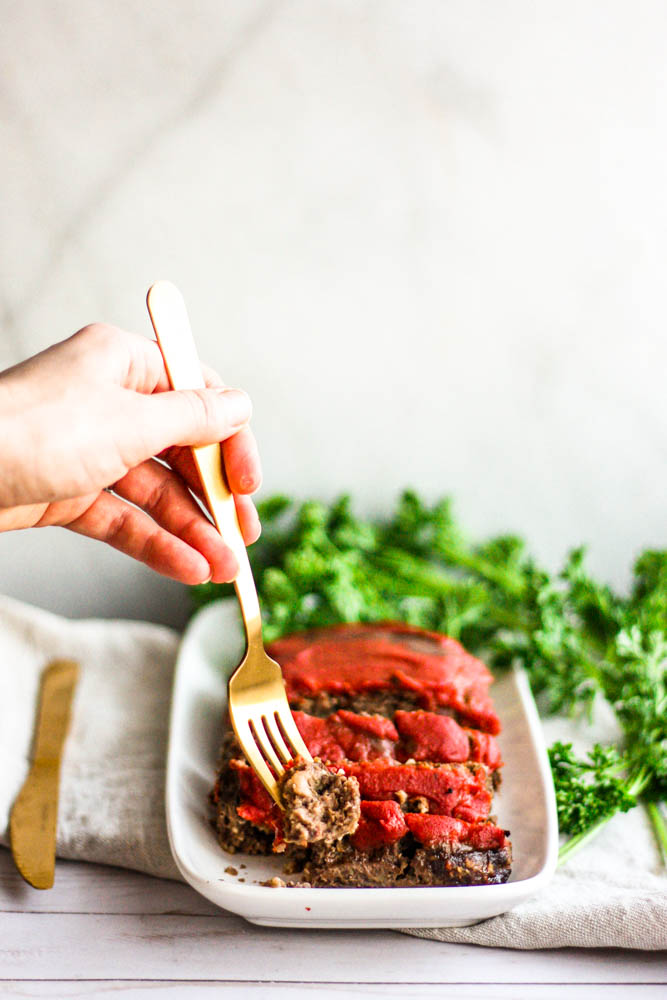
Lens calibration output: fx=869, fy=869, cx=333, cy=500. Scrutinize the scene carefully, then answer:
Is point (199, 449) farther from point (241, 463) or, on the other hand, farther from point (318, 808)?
point (318, 808)

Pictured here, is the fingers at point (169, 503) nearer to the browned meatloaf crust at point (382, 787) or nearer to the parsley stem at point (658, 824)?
the browned meatloaf crust at point (382, 787)

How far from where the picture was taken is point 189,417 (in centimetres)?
169

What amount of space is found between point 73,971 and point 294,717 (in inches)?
27.0

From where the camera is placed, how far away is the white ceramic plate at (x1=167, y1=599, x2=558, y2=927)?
5.56ft

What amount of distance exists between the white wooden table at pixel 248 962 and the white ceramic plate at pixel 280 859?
0.07 m

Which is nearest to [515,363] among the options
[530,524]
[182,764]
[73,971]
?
[530,524]

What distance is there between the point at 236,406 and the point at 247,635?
0.51m

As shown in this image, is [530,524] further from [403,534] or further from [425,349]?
[425,349]

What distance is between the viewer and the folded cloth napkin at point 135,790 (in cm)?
182

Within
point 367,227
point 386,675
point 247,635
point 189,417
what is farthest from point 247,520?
point 367,227

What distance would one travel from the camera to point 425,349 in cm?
276

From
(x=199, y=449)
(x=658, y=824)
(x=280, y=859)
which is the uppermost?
(x=199, y=449)

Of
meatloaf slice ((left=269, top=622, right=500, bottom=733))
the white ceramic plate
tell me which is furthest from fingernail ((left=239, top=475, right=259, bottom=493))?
the white ceramic plate

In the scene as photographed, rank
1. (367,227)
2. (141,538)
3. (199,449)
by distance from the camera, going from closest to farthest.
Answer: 1. (199,449)
2. (141,538)
3. (367,227)
